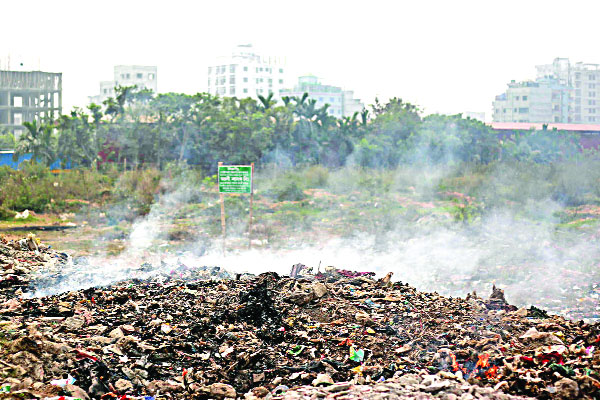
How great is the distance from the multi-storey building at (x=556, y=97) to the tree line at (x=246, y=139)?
26.6 meters

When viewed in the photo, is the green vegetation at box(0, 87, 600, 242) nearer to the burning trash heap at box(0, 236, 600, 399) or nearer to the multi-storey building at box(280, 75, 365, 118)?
the burning trash heap at box(0, 236, 600, 399)

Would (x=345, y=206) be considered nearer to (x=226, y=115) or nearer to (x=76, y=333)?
(x=226, y=115)

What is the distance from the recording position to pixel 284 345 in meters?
6.41

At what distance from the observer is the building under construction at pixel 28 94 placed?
46.8 m

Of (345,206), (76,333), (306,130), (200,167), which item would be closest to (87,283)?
(76,333)

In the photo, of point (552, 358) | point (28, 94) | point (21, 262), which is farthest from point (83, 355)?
point (28, 94)

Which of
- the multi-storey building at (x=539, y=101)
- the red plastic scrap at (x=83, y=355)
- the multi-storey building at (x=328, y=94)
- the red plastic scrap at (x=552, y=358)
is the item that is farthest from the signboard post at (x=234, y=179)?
the multi-storey building at (x=328, y=94)

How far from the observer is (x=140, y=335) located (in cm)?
650

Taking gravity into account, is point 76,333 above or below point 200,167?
below

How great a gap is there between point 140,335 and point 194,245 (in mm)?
7706

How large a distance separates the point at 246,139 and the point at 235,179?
13.6 m

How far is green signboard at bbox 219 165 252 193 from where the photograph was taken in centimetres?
1229

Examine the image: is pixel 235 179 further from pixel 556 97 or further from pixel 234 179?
pixel 556 97

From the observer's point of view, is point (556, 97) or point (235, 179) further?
point (556, 97)
